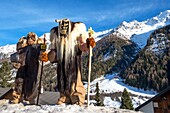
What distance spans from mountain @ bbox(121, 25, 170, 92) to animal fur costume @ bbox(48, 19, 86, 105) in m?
123

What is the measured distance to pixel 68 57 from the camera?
24.7ft

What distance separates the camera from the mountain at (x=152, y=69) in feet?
438

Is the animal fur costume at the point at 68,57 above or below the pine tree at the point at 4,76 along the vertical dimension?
below

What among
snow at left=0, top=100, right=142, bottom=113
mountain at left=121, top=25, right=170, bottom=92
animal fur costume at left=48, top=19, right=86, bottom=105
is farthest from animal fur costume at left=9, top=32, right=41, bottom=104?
mountain at left=121, top=25, right=170, bottom=92

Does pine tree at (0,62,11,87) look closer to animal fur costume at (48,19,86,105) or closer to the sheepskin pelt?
animal fur costume at (48,19,86,105)

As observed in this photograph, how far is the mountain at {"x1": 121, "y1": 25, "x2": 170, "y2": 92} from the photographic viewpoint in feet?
438

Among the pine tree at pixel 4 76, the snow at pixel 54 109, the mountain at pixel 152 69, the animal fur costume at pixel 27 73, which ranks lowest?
the snow at pixel 54 109

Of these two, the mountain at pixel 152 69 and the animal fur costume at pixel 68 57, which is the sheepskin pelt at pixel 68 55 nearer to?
the animal fur costume at pixel 68 57

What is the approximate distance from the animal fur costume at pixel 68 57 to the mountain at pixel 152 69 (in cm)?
12279

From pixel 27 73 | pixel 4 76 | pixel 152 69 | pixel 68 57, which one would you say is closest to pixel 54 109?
pixel 68 57

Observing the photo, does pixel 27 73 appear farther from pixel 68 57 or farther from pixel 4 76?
pixel 4 76

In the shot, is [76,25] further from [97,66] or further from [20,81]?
[97,66]

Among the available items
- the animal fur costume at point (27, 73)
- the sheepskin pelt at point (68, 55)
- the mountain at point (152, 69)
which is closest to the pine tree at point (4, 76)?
the animal fur costume at point (27, 73)

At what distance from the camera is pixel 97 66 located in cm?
19362
